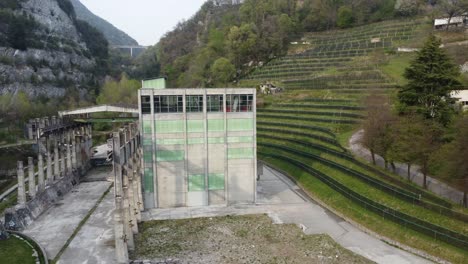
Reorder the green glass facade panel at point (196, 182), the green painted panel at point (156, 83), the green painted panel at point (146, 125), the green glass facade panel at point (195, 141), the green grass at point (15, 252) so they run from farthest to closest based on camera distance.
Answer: the green painted panel at point (156, 83) → the green glass facade panel at point (196, 182) → the green glass facade panel at point (195, 141) → the green painted panel at point (146, 125) → the green grass at point (15, 252)

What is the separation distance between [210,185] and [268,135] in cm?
2226

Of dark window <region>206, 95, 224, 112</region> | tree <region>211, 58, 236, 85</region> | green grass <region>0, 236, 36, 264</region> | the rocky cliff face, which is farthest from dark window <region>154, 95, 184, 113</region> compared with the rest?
the rocky cliff face

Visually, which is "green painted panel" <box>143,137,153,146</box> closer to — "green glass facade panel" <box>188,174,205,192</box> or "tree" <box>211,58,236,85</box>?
"green glass facade panel" <box>188,174,205,192</box>

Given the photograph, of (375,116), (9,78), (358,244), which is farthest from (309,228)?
(9,78)

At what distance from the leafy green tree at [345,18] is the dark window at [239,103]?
257ft

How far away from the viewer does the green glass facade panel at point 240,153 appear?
36.0 metres

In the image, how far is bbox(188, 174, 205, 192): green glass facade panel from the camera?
35.7 meters

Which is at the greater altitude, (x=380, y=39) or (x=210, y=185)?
(x=380, y=39)

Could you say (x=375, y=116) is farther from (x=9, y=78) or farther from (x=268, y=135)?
(x=9, y=78)

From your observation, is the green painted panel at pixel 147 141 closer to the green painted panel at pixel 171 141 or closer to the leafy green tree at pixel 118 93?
the green painted panel at pixel 171 141

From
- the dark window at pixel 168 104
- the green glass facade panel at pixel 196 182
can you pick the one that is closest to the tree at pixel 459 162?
the green glass facade panel at pixel 196 182

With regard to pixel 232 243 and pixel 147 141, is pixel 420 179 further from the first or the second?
pixel 147 141

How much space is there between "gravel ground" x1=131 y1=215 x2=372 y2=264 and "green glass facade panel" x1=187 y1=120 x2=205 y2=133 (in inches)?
319

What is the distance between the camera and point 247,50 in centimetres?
9412
